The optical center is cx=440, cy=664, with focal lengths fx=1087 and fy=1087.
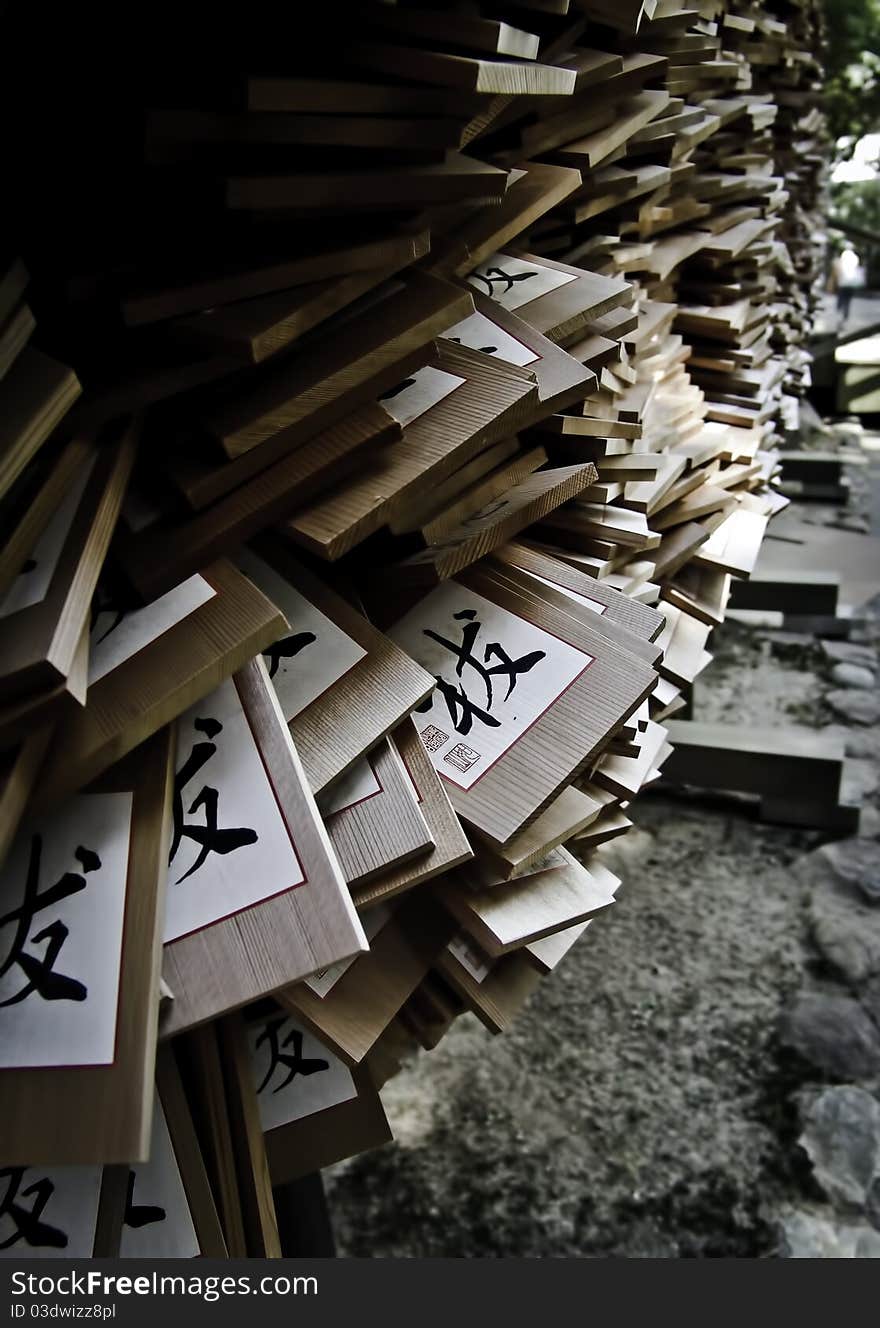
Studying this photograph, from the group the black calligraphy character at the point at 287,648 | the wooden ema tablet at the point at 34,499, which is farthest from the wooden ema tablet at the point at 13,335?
the black calligraphy character at the point at 287,648

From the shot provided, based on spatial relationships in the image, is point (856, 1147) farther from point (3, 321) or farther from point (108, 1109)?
point (3, 321)

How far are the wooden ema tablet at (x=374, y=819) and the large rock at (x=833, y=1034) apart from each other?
2.67 metres

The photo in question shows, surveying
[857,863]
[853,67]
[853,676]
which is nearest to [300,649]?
[857,863]

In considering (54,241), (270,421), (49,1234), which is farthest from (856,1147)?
(54,241)

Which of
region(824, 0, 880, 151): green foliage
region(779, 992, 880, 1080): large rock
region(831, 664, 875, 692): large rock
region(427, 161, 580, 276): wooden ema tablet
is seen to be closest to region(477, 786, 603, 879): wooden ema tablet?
region(427, 161, 580, 276): wooden ema tablet

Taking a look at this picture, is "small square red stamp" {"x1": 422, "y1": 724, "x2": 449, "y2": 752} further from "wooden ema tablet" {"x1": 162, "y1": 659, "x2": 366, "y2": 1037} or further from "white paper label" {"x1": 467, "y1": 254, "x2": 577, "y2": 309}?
"white paper label" {"x1": 467, "y1": 254, "x2": 577, "y2": 309}

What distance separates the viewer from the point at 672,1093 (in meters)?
3.35

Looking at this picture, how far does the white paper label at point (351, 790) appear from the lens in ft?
4.25

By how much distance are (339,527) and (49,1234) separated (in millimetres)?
857

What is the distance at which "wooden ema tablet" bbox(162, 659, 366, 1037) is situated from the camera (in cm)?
109

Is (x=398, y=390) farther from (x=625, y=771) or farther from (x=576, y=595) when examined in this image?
(x=625, y=771)

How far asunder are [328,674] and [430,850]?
0.86ft

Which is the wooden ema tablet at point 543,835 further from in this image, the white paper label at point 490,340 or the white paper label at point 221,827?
the white paper label at point 490,340

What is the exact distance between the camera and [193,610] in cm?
123
